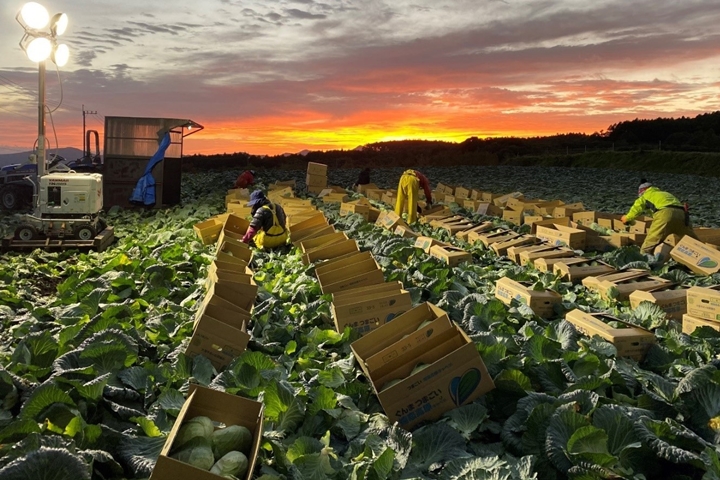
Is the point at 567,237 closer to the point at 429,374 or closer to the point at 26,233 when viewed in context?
the point at 429,374

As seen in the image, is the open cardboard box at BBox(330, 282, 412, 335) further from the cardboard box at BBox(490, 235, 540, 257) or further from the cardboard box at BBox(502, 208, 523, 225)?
the cardboard box at BBox(502, 208, 523, 225)

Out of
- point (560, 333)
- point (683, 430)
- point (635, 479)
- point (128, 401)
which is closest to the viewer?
point (635, 479)

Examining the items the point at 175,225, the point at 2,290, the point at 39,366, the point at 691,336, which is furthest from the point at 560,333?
the point at 175,225

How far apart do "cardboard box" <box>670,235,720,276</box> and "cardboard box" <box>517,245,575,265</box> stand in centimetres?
153

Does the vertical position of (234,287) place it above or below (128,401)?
above

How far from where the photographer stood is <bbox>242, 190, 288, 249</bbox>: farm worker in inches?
354

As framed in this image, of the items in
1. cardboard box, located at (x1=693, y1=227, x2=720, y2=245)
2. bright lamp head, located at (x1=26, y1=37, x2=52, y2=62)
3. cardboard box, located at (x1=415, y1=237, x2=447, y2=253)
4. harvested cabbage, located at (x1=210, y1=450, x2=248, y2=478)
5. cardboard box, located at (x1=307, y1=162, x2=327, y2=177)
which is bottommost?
harvested cabbage, located at (x1=210, y1=450, x2=248, y2=478)

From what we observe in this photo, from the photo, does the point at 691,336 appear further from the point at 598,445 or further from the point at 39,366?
the point at 39,366

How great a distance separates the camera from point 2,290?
23.0ft

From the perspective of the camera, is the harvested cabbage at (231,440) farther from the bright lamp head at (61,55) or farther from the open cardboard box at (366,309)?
the bright lamp head at (61,55)

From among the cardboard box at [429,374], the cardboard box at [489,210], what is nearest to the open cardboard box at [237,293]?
the cardboard box at [429,374]

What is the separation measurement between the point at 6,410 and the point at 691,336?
5.45m

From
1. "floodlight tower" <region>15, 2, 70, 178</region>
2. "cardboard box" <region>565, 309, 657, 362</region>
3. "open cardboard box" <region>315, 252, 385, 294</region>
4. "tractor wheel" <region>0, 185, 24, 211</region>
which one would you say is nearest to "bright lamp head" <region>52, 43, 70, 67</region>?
"floodlight tower" <region>15, 2, 70, 178</region>

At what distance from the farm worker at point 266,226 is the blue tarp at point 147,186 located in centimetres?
783
